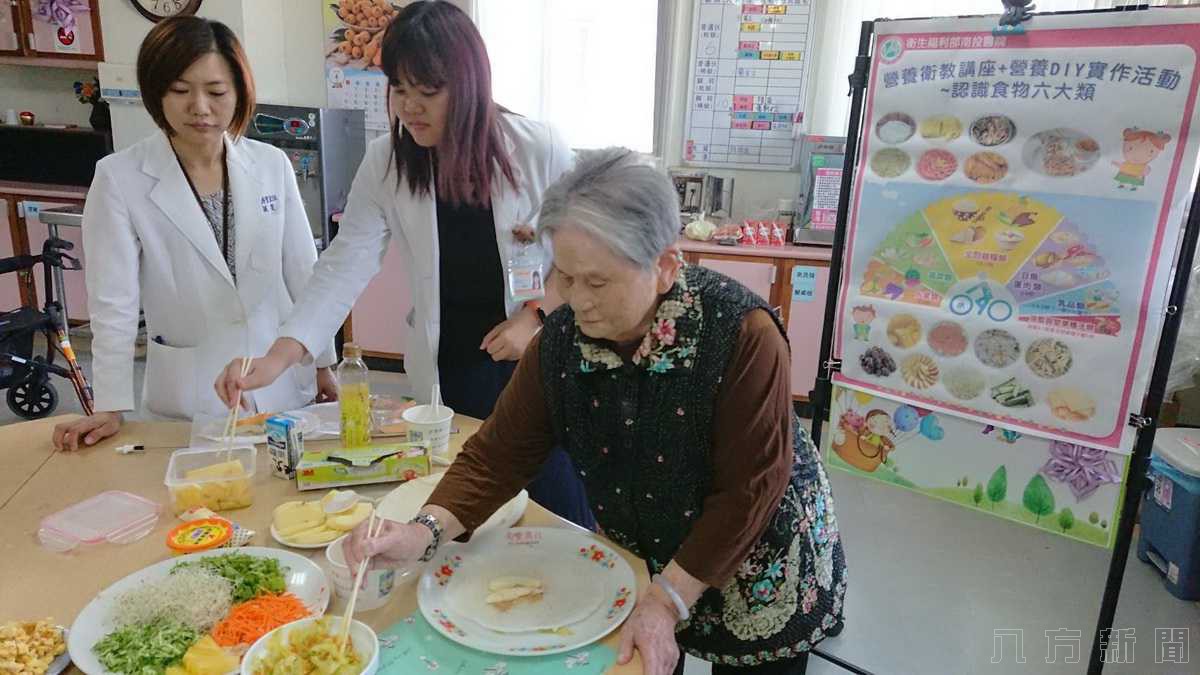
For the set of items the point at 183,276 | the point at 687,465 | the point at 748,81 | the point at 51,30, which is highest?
the point at 51,30

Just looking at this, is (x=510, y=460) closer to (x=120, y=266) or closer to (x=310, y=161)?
(x=120, y=266)

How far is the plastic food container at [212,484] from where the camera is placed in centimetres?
129

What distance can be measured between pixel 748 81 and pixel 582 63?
92 cm

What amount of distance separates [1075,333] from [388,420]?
4.90 ft

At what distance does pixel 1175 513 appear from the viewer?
2.41 meters

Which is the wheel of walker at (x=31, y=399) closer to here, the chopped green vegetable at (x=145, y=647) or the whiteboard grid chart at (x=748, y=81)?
the chopped green vegetable at (x=145, y=647)

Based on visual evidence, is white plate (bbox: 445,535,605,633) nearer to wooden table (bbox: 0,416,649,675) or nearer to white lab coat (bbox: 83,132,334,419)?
wooden table (bbox: 0,416,649,675)

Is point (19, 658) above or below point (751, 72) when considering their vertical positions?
below

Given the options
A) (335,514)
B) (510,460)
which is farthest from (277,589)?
(510,460)

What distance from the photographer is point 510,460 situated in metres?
1.24

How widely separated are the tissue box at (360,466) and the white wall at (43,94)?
15.4 ft

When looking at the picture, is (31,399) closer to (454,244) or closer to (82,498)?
(82,498)

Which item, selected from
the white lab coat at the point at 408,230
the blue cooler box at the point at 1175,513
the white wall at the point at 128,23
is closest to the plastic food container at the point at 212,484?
the white lab coat at the point at 408,230

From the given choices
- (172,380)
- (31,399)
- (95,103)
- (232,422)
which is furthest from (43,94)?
(232,422)
